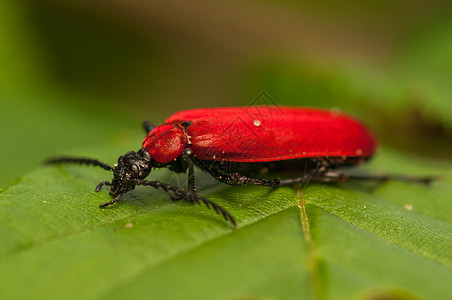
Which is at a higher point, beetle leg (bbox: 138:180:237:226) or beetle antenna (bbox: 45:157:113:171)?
beetle antenna (bbox: 45:157:113:171)

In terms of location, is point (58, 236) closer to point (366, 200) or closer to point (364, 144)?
point (366, 200)

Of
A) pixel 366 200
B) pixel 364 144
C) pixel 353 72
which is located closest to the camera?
pixel 366 200

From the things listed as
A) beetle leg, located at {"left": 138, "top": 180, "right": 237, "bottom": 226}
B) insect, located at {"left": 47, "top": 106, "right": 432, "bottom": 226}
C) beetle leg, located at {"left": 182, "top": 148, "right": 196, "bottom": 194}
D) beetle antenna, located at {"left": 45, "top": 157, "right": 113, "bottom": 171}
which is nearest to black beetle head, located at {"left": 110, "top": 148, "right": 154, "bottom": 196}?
insect, located at {"left": 47, "top": 106, "right": 432, "bottom": 226}

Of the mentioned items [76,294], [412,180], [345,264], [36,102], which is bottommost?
[412,180]

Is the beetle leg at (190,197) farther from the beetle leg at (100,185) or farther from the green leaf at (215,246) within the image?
the beetle leg at (100,185)

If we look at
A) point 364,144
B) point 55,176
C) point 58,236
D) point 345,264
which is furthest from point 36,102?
point 345,264

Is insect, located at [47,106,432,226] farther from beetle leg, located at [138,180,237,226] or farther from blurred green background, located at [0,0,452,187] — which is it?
blurred green background, located at [0,0,452,187]
